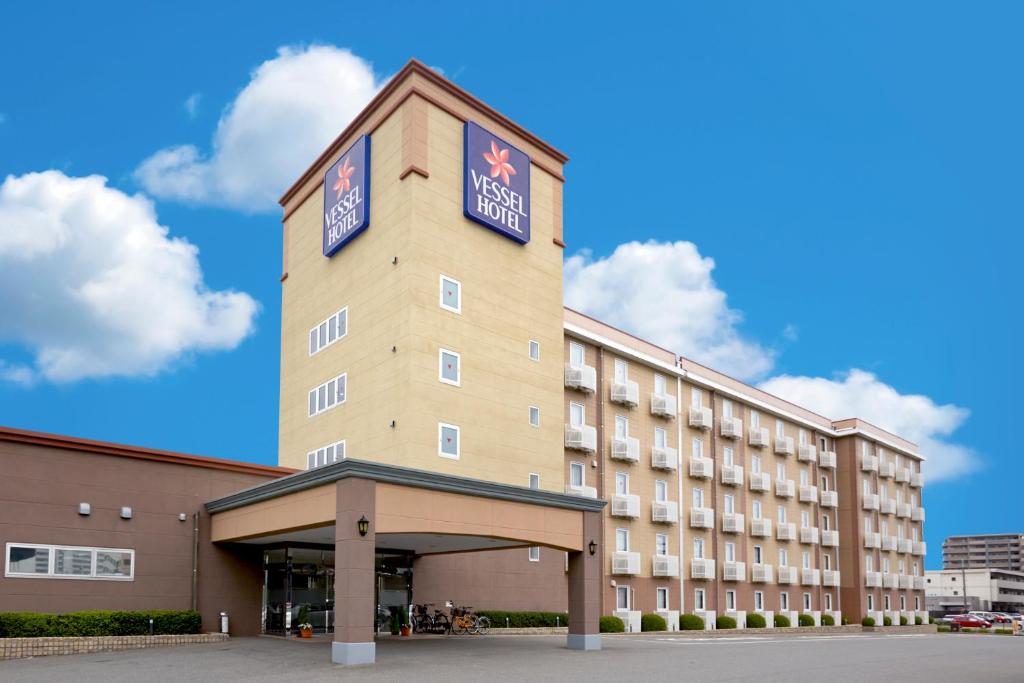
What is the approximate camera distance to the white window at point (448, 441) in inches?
1344

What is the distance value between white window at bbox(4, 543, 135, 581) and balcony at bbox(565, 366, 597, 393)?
20.6 metres

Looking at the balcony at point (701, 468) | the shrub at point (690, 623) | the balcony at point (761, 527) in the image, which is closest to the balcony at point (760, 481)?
the balcony at point (761, 527)

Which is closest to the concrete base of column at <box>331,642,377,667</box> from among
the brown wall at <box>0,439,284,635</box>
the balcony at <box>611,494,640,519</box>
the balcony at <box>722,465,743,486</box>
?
the brown wall at <box>0,439,284,635</box>

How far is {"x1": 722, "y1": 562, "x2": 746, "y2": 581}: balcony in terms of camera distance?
52094 mm

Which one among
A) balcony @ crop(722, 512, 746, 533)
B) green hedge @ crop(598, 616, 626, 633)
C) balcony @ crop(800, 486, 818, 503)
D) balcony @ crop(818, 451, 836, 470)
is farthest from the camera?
balcony @ crop(818, 451, 836, 470)

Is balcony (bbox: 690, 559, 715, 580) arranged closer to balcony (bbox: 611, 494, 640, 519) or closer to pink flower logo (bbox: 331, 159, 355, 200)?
balcony (bbox: 611, 494, 640, 519)

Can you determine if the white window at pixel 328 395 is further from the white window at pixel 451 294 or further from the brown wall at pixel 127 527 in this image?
the brown wall at pixel 127 527

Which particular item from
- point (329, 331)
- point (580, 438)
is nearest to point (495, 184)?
point (329, 331)

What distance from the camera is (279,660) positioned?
22250 mm

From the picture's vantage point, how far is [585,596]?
27.7 meters

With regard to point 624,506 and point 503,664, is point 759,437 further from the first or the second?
point 503,664

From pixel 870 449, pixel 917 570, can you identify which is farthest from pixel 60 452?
pixel 917 570

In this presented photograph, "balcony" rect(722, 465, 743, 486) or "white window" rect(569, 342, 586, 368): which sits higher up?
"white window" rect(569, 342, 586, 368)

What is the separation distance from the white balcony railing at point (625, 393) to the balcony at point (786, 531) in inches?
659
